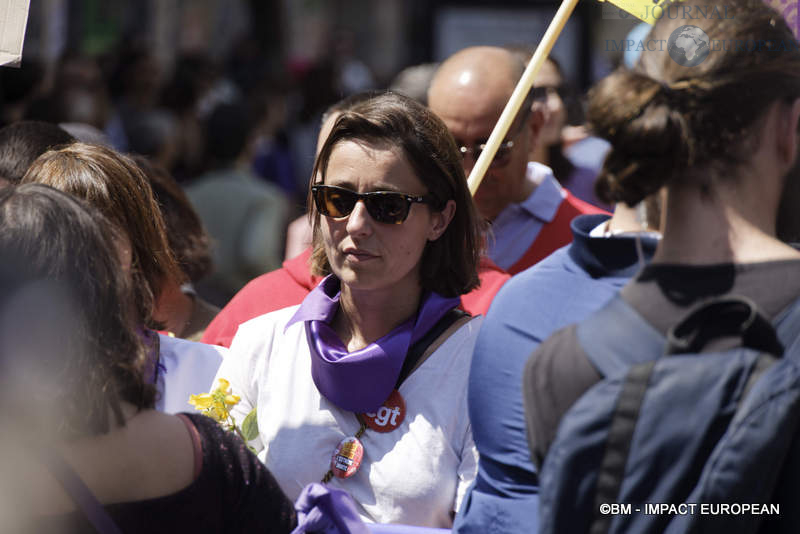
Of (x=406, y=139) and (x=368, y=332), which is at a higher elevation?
(x=406, y=139)

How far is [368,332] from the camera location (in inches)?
101

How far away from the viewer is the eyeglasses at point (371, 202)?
8.18ft

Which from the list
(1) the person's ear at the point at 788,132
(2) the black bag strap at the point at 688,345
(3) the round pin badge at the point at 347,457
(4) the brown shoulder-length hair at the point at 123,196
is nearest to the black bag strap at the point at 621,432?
(2) the black bag strap at the point at 688,345

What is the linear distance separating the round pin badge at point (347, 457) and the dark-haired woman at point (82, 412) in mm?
569

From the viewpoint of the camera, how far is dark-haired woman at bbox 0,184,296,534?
157cm

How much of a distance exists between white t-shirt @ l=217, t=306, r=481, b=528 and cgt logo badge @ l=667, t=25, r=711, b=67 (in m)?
1.06

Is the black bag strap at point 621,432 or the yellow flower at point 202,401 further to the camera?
the yellow flower at point 202,401

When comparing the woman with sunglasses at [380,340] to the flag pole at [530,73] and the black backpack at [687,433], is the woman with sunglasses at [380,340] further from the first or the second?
the black backpack at [687,433]

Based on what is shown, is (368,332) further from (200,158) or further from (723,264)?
(200,158)

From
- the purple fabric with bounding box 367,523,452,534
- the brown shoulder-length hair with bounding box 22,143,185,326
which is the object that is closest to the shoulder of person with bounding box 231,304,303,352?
the brown shoulder-length hair with bounding box 22,143,185,326

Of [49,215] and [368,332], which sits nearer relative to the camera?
[49,215]

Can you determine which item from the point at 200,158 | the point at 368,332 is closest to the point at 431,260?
the point at 368,332

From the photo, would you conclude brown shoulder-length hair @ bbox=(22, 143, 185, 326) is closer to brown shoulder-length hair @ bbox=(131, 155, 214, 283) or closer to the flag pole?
brown shoulder-length hair @ bbox=(131, 155, 214, 283)

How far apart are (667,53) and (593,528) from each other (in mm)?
736
